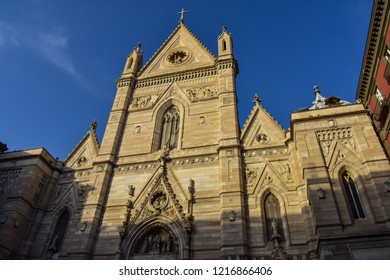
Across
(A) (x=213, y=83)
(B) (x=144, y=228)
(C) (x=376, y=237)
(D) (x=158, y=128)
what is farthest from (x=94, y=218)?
(C) (x=376, y=237)

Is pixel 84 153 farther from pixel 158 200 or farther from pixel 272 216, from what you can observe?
pixel 272 216

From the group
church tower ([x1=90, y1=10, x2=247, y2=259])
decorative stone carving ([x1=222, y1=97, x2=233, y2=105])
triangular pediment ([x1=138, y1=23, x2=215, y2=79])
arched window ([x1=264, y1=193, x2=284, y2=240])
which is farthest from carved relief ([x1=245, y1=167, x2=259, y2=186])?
triangular pediment ([x1=138, y1=23, x2=215, y2=79])

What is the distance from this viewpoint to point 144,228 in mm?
15336

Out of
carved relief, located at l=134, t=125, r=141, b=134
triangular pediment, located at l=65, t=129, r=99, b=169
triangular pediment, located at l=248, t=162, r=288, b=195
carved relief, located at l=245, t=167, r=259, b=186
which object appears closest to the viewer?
triangular pediment, located at l=248, t=162, r=288, b=195

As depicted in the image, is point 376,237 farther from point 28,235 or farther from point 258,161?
point 28,235

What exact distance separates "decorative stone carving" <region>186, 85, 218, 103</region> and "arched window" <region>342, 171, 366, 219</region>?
9536 millimetres

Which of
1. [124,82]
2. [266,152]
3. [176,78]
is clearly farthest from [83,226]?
[176,78]

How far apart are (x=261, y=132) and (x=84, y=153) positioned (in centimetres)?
1096

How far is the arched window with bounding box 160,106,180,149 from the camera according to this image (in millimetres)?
19062

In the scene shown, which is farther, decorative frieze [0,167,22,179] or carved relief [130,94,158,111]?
carved relief [130,94,158,111]

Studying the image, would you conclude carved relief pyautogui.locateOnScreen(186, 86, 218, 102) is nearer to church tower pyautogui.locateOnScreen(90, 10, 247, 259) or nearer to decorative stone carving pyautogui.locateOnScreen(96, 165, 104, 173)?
church tower pyautogui.locateOnScreen(90, 10, 247, 259)

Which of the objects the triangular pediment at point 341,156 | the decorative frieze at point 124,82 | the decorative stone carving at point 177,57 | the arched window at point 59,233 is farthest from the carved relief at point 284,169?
the decorative frieze at point 124,82

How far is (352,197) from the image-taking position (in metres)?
12.4

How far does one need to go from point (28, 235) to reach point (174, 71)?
13.4m
